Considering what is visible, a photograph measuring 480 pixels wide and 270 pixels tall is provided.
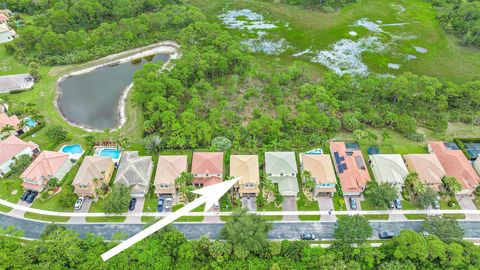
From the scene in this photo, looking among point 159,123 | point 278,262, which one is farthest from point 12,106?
point 278,262

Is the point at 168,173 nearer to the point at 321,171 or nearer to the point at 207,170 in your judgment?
the point at 207,170

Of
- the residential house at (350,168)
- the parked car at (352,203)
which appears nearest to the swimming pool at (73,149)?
the residential house at (350,168)

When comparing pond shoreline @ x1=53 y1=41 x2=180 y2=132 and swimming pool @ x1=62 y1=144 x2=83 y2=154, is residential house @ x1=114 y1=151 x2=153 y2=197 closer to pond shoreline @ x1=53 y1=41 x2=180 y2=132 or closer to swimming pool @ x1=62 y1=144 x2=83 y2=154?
swimming pool @ x1=62 y1=144 x2=83 y2=154

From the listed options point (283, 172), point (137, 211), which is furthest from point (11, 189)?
point (283, 172)

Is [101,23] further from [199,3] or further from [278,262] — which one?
[278,262]

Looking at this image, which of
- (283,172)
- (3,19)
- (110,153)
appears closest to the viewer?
(283,172)

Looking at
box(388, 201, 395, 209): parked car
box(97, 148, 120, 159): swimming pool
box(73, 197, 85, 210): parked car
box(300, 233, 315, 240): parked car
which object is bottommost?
box(388, 201, 395, 209): parked car

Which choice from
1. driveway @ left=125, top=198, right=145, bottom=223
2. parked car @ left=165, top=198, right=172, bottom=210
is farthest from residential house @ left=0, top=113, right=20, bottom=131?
parked car @ left=165, top=198, right=172, bottom=210
